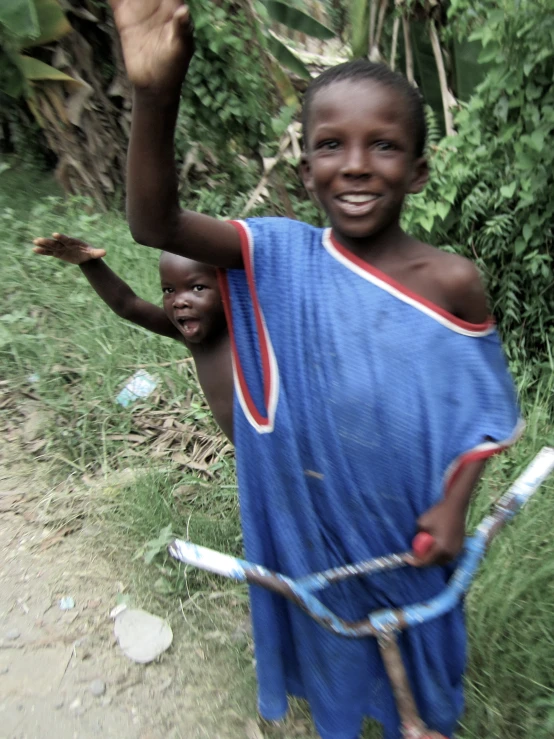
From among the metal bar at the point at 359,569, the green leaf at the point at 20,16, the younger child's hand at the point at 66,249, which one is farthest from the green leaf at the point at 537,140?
the green leaf at the point at 20,16

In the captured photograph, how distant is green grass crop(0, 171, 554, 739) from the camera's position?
1776 millimetres

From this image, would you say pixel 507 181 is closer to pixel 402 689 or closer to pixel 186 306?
pixel 186 306

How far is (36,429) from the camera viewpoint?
2.98m

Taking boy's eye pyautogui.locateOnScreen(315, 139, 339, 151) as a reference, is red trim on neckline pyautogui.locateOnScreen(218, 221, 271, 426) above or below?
below

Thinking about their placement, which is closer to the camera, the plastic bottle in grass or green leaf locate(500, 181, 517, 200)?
green leaf locate(500, 181, 517, 200)

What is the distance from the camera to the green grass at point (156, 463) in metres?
1.78

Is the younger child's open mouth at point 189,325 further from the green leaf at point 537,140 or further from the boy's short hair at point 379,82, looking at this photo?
the green leaf at point 537,140

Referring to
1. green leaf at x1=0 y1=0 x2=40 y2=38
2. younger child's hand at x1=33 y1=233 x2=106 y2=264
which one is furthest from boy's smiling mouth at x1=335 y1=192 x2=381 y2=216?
green leaf at x1=0 y1=0 x2=40 y2=38

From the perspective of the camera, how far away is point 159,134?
3.17 ft

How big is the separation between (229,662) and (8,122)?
4607 millimetres

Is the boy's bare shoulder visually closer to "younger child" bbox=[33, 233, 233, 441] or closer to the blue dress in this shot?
the blue dress

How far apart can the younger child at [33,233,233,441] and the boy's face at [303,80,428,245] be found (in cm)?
49

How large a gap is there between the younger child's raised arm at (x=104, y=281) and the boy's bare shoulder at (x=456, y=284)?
0.82 metres

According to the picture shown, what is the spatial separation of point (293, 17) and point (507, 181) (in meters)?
2.05
